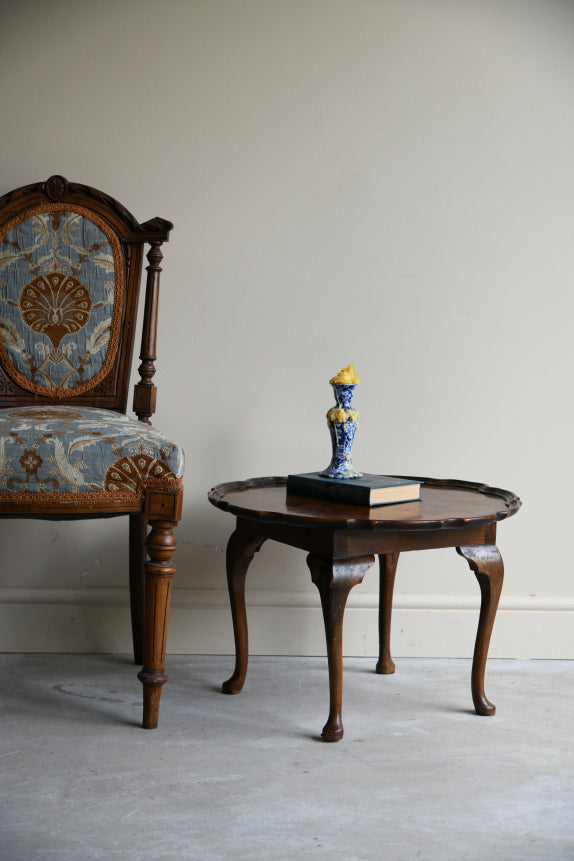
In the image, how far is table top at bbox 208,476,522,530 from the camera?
1502 mm

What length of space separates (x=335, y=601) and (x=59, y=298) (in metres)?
0.98

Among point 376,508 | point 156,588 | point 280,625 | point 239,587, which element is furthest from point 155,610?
point 280,625

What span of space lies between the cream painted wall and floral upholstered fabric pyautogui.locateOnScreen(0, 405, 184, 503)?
62 centimetres

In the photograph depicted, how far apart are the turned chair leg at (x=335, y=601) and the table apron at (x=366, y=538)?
2 centimetres

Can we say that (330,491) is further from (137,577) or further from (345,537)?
(137,577)

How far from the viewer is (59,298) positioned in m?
1.93

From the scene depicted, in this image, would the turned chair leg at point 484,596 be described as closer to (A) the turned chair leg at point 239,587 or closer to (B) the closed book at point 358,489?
(B) the closed book at point 358,489

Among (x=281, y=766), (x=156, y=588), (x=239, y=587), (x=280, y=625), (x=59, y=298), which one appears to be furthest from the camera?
(x=280, y=625)

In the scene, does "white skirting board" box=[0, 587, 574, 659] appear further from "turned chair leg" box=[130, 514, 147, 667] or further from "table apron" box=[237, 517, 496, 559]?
"table apron" box=[237, 517, 496, 559]

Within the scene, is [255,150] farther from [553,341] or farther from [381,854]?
[381,854]

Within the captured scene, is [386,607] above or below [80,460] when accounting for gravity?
below

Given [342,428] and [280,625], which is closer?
[342,428]

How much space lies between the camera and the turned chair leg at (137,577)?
1.96 metres

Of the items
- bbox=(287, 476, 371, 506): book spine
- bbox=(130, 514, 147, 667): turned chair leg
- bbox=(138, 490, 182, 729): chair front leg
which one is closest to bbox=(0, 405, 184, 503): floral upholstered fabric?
bbox=(138, 490, 182, 729): chair front leg
